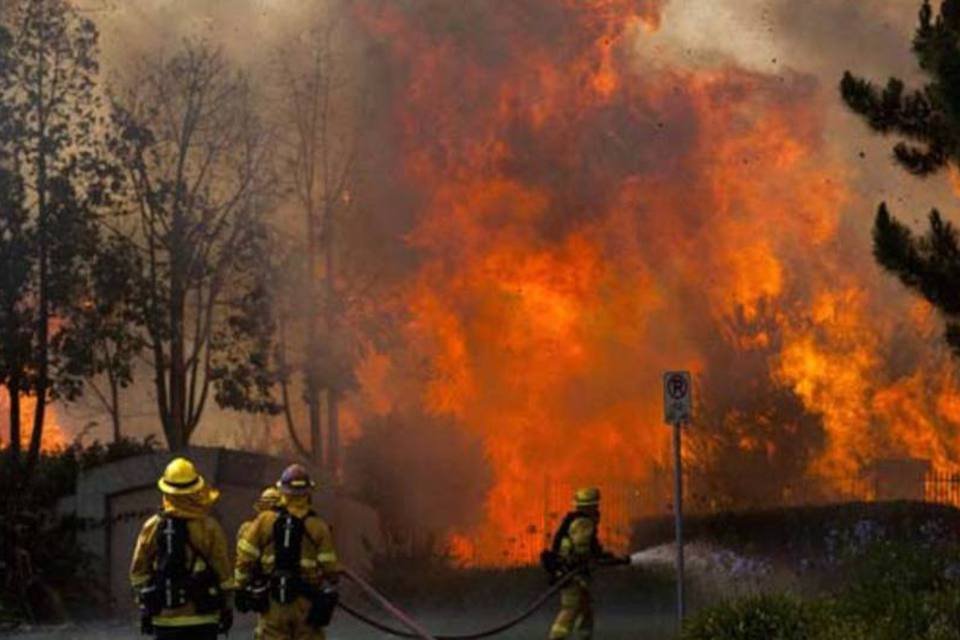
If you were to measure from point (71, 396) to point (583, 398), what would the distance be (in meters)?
10.8

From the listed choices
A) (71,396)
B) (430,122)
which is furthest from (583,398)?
(71,396)

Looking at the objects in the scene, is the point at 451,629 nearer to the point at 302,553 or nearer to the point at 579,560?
the point at 579,560

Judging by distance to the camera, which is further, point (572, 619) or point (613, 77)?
point (613, 77)

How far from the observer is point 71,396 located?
38.5 meters

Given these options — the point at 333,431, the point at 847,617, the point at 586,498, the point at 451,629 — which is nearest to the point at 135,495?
the point at 451,629

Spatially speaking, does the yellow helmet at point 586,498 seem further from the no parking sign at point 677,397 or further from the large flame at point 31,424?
the large flame at point 31,424

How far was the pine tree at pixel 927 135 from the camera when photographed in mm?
22781

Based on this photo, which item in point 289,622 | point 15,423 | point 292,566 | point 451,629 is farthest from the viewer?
point 15,423

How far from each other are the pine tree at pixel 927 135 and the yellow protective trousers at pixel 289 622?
10367 millimetres

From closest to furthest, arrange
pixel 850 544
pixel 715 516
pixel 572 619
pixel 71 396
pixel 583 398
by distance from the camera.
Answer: pixel 572 619
pixel 850 544
pixel 715 516
pixel 71 396
pixel 583 398

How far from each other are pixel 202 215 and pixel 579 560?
23388 mm

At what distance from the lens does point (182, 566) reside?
15.0m

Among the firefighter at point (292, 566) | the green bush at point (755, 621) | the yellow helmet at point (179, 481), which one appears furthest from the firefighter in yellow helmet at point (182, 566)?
the green bush at point (755, 621)

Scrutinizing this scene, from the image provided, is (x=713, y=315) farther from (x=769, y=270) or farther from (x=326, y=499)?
(x=326, y=499)
